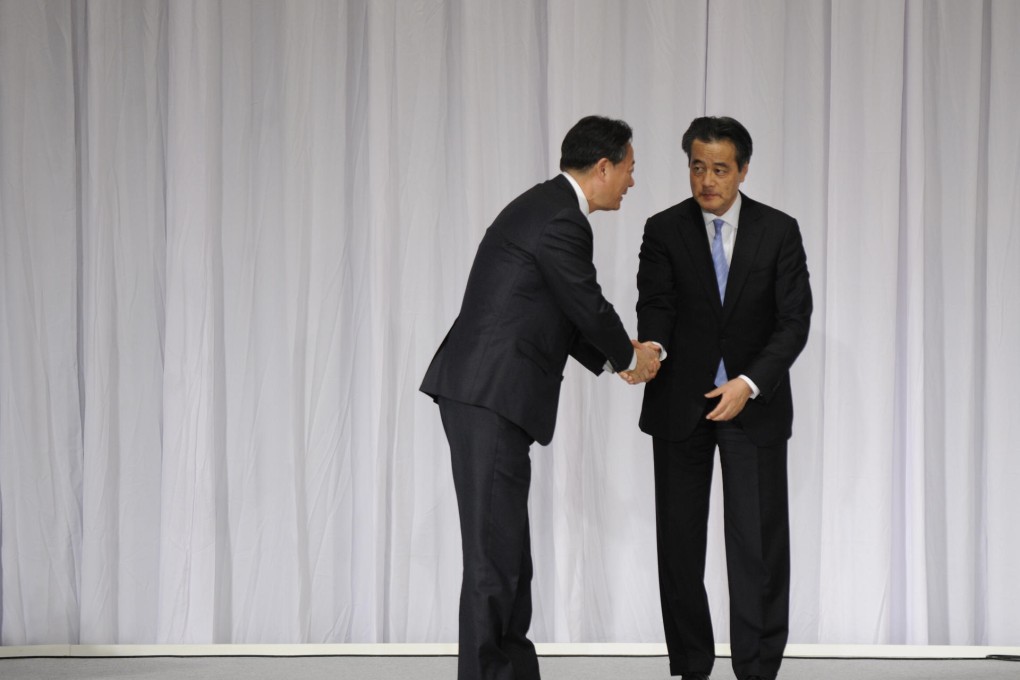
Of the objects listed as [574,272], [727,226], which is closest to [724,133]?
[727,226]

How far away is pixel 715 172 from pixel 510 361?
77 centimetres

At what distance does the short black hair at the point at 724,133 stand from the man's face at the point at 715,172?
1 centimetres

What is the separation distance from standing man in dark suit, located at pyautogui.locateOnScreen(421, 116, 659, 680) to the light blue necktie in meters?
0.37

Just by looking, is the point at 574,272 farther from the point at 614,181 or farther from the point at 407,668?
the point at 407,668

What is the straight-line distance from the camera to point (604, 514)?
Answer: 11.8 feet

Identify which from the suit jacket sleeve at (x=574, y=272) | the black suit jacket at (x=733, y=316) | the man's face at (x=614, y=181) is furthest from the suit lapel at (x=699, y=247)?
the suit jacket sleeve at (x=574, y=272)

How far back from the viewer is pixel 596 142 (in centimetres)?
259

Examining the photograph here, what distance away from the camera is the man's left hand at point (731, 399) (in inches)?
107

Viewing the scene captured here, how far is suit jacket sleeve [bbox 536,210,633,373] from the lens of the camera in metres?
2.48

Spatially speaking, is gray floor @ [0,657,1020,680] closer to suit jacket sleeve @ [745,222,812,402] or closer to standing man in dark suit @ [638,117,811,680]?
standing man in dark suit @ [638,117,811,680]

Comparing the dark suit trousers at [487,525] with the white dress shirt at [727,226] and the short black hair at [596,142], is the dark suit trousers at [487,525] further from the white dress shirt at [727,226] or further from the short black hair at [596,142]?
the white dress shirt at [727,226]

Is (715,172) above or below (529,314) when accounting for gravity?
above

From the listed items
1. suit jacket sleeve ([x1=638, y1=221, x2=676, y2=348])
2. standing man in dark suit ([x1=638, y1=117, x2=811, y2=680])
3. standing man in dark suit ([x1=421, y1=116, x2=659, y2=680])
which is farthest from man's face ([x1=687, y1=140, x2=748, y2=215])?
standing man in dark suit ([x1=421, y1=116, x2=659, y2=680])

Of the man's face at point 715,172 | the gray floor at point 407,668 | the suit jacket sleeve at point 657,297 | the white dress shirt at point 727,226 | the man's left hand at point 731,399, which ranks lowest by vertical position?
the gray floor at point 407,668
